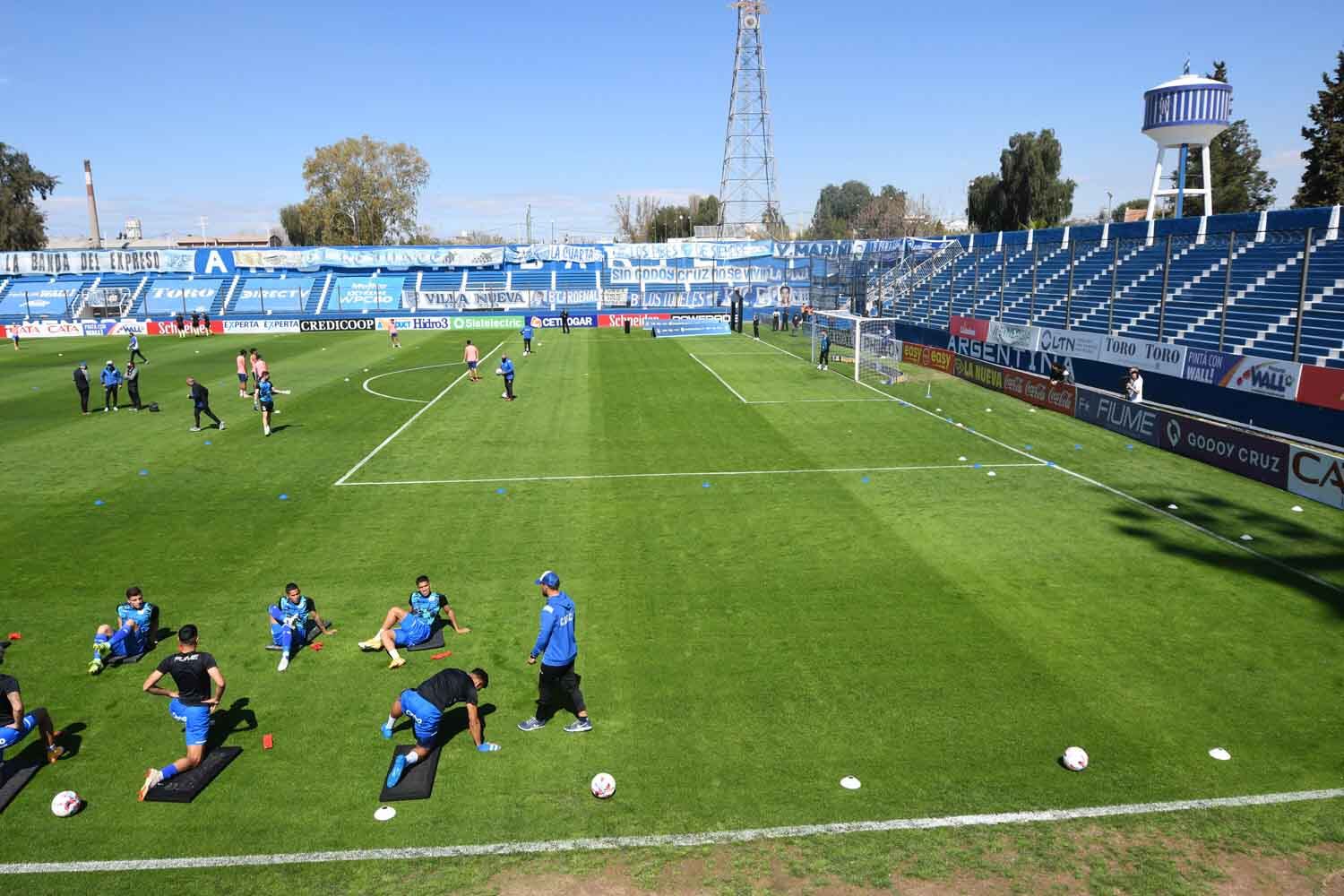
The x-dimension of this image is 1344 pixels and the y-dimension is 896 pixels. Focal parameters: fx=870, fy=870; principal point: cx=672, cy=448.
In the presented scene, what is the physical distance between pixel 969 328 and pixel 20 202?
111m

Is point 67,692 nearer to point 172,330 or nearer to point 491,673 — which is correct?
point 491,673

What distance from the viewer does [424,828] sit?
7660mm

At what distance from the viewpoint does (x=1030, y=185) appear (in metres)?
87.8

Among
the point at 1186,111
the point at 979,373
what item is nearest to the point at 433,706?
the point at 979,373

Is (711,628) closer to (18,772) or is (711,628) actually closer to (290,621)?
(290,621)

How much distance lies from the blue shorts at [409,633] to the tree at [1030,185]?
85.3 meters

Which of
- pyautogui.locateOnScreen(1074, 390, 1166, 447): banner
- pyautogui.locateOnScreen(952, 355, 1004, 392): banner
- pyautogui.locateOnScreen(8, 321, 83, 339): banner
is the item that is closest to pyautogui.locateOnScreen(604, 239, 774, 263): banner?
pyautogui.locateOnScreen(8, 321, 83, 339): banner

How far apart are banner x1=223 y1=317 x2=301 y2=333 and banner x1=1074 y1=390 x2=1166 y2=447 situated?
5066 cm

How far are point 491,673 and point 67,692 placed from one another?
488 cm

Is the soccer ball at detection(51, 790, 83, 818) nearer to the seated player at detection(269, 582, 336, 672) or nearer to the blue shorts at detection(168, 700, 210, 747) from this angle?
the blue shorts at detection(168, 700, 210, 747)

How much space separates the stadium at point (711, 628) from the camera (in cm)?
754

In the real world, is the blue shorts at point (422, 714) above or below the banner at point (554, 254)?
below

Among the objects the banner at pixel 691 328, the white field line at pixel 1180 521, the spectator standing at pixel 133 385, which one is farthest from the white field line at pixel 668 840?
the banner at pixel 691 328

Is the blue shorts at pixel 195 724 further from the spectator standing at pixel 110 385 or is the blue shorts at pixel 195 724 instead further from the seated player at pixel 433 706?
the spectator standing at pixel 110 385
